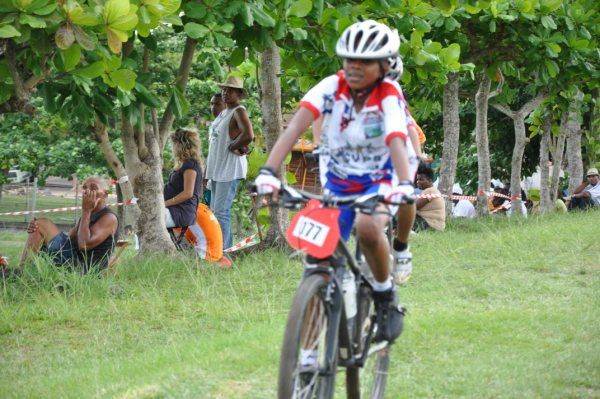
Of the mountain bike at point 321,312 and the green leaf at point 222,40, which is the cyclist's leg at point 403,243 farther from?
the green leaf at point 222,40

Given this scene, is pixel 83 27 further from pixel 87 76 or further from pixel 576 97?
pixel 576 97

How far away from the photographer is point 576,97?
2166 centimetres

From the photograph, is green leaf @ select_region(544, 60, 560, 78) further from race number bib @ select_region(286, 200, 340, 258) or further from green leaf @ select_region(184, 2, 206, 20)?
race number bib @ select_region(286, 200, 340, 258)

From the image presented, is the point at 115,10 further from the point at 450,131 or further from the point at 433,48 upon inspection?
the point at 450,131

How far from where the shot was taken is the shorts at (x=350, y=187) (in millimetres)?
5418

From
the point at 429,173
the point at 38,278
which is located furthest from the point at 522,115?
the point at 38,278

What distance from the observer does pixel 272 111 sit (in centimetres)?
1241

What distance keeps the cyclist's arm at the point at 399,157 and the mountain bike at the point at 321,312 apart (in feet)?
0.88

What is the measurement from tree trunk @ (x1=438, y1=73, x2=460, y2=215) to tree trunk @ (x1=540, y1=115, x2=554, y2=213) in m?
4.57

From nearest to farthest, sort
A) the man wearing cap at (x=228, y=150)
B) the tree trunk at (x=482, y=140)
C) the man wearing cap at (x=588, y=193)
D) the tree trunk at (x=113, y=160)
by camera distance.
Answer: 1. the tree trunk at (x=113, y=160)
2. the man wearing cap at (x=228, y=150)
3. the tree trunk at (x=482, y=140)
4. the man wearing cap at (x=588, y=193)

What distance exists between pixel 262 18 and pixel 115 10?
2316mm

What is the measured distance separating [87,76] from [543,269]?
5.57 meters

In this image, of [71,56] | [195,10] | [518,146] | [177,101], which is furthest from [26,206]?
[71,56]

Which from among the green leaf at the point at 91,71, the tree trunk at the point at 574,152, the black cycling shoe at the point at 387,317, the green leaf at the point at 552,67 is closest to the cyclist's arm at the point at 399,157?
the black cycling shoe at the point at 387,317
